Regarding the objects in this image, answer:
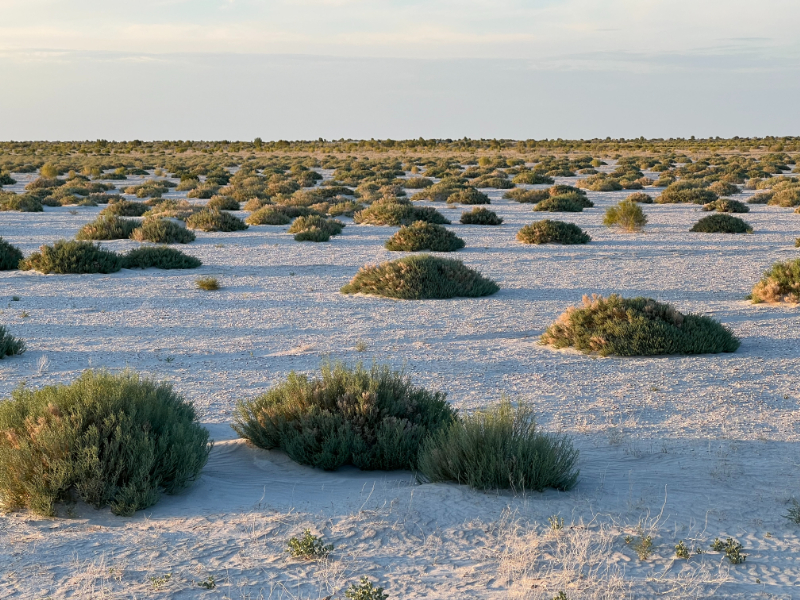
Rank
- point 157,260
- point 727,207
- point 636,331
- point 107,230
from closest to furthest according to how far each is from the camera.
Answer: point 636,331, point 157,260, point 107,230, point 727,207

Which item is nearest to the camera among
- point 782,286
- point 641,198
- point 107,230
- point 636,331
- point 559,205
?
point 636,331

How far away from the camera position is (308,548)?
180 inches

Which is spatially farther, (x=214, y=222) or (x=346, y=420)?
(x=214, y=222)

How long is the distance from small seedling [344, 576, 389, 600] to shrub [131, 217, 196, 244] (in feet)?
60.2

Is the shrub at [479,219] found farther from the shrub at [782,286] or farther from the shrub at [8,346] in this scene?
the shrub at [8,346]

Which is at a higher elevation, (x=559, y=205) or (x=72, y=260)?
(x=559, y=205)

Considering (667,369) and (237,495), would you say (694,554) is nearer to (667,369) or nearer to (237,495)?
(237,495)

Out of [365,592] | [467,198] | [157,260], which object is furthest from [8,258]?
[467,198]

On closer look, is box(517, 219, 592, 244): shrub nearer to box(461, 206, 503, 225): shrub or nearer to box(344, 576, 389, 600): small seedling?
box(461, 206, 503, 225): shrub

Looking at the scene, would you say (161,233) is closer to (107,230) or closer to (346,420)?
(107,230)

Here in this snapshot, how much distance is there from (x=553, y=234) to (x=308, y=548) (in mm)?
17696

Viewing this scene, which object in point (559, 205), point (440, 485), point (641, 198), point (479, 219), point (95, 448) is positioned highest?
point (641, 198)

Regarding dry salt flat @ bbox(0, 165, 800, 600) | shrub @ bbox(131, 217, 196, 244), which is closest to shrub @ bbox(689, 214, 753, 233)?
dry salt flat @ bbox(0, 165, 800, 600)

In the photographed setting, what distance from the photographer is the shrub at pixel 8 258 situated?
1706cm
